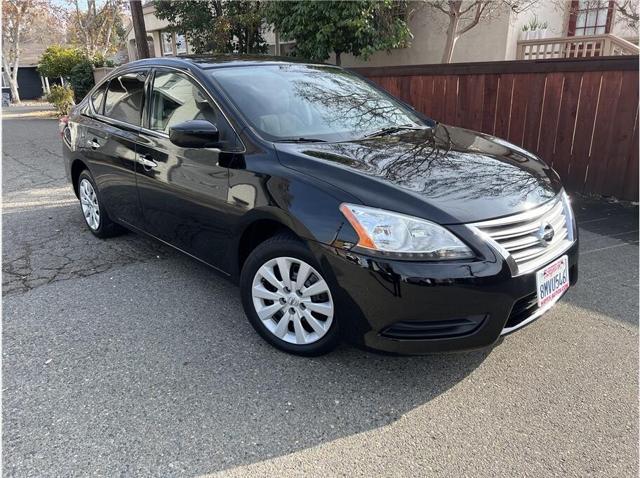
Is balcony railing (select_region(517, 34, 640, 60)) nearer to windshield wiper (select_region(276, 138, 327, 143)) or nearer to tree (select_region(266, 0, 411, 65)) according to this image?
tree (select_region(266, 0, 411, 65))

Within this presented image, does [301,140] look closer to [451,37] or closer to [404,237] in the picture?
[404,237]

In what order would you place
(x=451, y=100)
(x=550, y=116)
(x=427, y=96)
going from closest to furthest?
(x=550, y=116) < (x=451, y=100) < (x=427, y=96)

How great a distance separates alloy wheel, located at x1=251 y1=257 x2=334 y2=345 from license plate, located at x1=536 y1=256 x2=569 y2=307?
40.6 inches

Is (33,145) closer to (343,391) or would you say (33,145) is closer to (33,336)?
(33,336)

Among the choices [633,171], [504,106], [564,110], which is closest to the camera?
[633,171]

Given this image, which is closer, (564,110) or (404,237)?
(404,237)

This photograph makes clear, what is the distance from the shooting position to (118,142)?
4.10 m

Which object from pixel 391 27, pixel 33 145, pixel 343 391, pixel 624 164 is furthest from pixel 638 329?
pixel 33 145

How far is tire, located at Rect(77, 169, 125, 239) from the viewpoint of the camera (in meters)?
4.70

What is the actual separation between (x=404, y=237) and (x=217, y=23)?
1234cm

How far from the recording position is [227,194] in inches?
120

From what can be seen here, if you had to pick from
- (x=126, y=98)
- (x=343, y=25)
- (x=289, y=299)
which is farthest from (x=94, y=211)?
(x=343, y=25)

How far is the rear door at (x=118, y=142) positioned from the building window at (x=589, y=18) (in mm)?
9874

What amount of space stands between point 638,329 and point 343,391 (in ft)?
6.45
